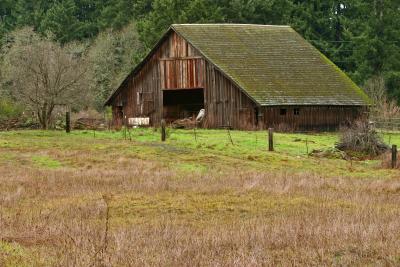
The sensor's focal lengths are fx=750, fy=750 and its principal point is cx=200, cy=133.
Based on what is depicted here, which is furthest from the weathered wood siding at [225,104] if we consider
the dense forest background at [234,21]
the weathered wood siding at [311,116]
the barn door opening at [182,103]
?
the dense forest background at [234,21]

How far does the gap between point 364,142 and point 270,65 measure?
1919 centimetres

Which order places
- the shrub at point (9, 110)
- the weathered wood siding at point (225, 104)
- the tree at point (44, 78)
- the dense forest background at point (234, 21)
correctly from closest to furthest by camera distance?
the tree at point (44, 78) → the weathered wood siding at point (225, 104) → the shrub at point (9, 110) → the dense forest background at point (234, 21)

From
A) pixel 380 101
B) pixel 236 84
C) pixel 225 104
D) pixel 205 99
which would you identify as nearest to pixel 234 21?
pixel 380 101

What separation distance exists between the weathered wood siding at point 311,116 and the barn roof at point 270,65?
827 millimetres

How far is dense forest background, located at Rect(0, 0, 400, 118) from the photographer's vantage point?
70.6 meters

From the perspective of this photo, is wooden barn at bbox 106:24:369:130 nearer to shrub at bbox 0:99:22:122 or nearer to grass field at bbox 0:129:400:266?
shrub at bbox 0:99:22:122

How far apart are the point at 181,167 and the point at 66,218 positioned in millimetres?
11495

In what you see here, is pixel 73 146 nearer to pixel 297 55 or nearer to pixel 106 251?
pixel 106 251

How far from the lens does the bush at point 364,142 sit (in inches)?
1241

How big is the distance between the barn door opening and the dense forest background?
1195cm

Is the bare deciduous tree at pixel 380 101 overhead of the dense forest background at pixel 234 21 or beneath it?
beneath

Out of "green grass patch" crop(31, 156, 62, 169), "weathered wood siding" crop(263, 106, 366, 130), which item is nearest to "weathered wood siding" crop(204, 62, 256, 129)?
"weathered wood siding" crop(263, 106, 366, 130)

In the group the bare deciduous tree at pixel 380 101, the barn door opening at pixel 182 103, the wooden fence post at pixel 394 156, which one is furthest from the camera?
the bare deciduous tree at pixel 380 101

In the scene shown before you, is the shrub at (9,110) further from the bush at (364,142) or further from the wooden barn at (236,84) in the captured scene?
the bush at (364,142)
